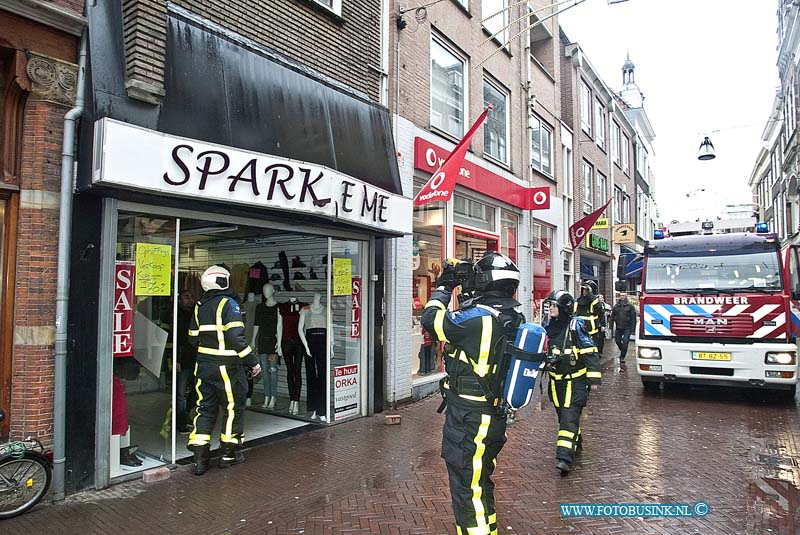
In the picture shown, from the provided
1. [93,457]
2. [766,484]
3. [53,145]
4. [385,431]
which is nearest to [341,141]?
[53,145]

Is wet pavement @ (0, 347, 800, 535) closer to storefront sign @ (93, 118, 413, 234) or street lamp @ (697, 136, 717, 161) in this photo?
storefront sign @ (93, 118, 413, 234)

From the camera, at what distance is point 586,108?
21.1 metres

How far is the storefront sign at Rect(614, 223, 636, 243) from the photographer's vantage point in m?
21.3

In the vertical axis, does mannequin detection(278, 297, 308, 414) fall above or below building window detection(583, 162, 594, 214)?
below

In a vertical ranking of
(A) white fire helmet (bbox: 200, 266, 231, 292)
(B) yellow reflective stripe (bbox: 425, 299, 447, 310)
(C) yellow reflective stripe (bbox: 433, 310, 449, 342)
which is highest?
(A) white fire helmet (bbox: 200, 266, 231, 292)

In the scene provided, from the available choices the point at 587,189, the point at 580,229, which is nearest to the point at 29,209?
the point at 580,229

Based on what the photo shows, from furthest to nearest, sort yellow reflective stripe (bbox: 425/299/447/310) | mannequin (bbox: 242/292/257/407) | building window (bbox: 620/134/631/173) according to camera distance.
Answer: building window (bbox: 620/134/631/173)
mannequin (bbox: 242/292/257/407)
yellow reflective stripe (bbox: 425/299/447/310)

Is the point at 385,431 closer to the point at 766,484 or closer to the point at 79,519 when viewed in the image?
the point at 79,519

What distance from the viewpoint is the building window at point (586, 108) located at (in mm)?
20438

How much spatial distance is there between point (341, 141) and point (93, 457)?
4.52 metres

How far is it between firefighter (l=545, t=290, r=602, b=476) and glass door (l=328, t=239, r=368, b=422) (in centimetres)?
303

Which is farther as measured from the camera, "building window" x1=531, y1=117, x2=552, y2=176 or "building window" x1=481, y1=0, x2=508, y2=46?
"building window" x1=531, y1=117, x2=552, y2=176

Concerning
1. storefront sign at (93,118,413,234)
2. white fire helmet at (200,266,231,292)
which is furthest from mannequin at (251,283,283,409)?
white fire helmet at (200,266,231,292)

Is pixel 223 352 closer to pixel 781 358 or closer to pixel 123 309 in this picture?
pixel 123 309
